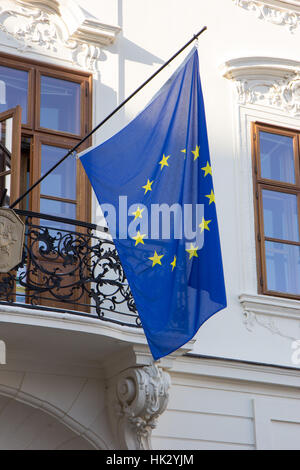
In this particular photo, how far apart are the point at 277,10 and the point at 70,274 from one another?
4664 mm

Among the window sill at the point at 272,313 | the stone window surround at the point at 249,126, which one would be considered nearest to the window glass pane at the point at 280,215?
the stone window surround at the point at 249,126

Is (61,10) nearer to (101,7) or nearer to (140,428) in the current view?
(101,7)

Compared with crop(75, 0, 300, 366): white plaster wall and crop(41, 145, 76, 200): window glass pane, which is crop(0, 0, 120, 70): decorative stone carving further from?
crop(41, 145, 76, 200): window glass pane

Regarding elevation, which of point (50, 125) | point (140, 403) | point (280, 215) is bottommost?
point (140, 403)

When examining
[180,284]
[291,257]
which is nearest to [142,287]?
[180,284]

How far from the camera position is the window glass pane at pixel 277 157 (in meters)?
10.2

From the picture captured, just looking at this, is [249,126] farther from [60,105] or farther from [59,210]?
[59,210]

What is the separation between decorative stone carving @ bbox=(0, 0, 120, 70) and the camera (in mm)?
9281

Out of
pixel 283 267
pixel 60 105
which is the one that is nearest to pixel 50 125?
pixel 60 105

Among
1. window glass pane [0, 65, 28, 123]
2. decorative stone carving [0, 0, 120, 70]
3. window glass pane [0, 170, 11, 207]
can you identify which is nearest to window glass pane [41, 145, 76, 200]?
window glass pane [0, 65, 28, 123]

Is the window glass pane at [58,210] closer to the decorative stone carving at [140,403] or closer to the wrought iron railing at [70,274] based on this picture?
the wrought iron railing at [70,274]

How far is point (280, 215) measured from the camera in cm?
1008

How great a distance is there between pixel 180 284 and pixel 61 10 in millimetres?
3611
